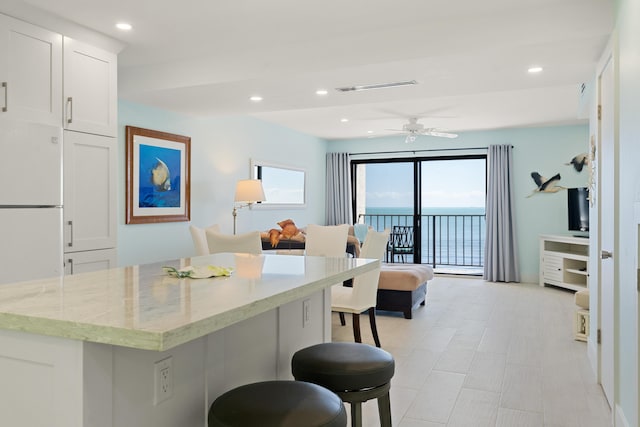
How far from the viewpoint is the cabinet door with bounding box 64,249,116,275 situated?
11.0 ft

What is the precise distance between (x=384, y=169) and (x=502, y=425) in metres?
7.11

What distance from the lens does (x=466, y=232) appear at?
9.84 m

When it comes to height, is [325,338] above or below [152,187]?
below

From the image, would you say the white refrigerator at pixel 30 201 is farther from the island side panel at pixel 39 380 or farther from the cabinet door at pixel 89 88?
the island side panel at pixel 39 380

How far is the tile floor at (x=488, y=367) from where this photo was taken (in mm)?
2750

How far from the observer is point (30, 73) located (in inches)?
122

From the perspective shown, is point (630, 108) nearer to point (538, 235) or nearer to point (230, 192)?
point (230, 192)

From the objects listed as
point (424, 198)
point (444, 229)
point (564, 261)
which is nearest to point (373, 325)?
point (564, 261)

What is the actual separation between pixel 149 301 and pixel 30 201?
7.37 feet

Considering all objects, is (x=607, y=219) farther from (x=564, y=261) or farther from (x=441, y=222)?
(x=441, y=222)

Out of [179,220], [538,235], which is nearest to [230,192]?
[179,220]

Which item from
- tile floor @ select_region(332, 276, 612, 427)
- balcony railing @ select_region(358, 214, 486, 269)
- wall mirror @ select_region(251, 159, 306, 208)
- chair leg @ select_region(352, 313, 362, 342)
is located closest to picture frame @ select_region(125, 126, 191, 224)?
wall mirror @ select_region(251, 159, 306, 208)

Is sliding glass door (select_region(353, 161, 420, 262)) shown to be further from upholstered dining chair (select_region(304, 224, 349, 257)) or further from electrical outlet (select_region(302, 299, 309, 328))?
electrical outlet (select_region(302, 299, 309, 328))

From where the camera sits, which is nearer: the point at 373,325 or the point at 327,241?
the point at 373,325
